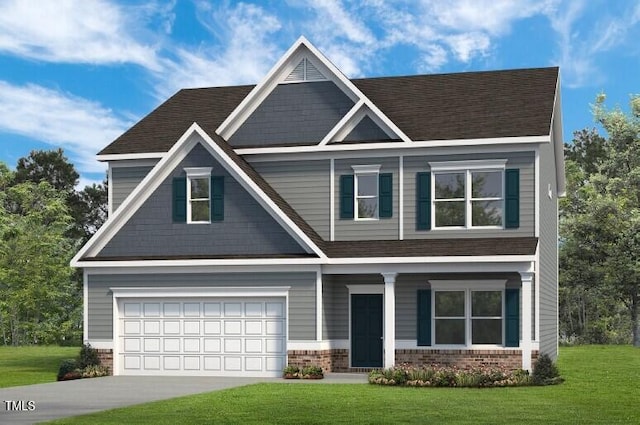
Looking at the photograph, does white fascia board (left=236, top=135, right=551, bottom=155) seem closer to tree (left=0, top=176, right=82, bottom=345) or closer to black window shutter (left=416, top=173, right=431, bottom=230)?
black window shutter (left=416, top=173, right=431, bottom=230)

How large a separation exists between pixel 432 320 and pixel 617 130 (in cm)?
2729

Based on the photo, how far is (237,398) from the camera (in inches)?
854

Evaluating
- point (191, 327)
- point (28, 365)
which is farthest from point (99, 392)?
point (28, 365)

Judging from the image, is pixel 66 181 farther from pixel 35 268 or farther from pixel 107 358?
pixel 107 358

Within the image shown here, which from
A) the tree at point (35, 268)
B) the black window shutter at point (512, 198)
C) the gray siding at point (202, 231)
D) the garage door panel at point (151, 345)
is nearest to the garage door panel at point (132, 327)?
the garage door panel at point (151, 345)

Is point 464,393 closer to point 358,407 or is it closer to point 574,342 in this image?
point 358,407

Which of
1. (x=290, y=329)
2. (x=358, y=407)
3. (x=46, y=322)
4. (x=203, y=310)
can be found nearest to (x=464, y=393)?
(x=358, y=407)

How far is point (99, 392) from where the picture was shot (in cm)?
2408

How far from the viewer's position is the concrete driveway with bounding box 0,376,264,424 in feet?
63.7

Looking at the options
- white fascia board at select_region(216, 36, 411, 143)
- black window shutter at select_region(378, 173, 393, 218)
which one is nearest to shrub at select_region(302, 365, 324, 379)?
black window shutter at select_region(378, 173, 393, 218)

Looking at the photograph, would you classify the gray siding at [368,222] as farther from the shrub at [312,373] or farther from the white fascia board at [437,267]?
the shrub at [312,373]

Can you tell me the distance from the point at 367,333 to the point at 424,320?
1918 millimetres

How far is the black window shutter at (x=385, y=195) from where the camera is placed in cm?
3022

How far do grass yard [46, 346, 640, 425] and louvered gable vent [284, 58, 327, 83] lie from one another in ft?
35.5
